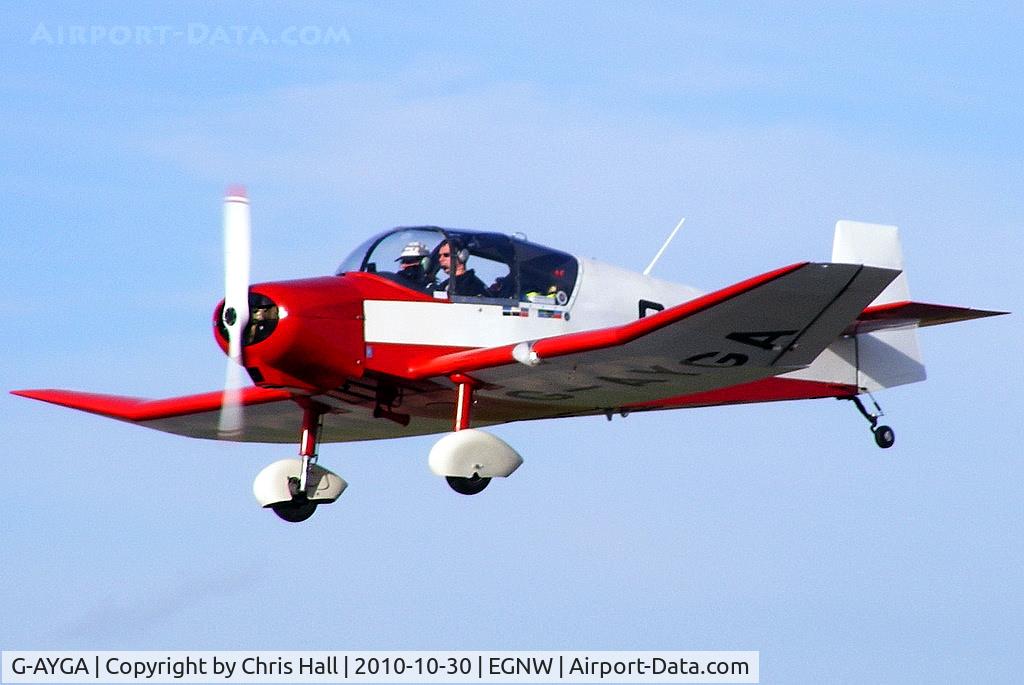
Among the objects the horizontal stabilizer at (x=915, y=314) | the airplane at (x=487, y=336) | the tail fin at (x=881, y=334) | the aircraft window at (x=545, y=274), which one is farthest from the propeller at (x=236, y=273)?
the tail fin at (x=881, y=334)

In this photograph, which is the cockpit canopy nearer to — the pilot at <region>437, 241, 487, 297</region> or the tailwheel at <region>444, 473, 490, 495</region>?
the pilot at <region>437, 241, 487, 297</region>

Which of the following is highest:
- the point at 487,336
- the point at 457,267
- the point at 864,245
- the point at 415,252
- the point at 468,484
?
the point at 864,245

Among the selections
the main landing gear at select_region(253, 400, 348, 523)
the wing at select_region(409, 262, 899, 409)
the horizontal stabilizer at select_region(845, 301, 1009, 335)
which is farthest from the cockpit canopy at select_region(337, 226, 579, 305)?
the horizontal stabilizer at select_region(845, 301, 1009, 335)

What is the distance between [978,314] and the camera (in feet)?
58.2

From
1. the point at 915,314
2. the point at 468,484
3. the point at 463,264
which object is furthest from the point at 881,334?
the point at 468,484

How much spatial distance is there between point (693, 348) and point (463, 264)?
7.61 feet

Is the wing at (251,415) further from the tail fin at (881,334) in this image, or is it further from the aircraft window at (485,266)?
the tail fin at (881,334)

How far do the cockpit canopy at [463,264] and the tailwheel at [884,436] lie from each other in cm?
413

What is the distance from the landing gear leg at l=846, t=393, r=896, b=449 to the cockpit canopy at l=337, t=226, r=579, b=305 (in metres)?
3.96

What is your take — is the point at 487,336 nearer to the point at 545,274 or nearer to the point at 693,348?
the point at 545,274

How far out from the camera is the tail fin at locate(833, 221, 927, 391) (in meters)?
20.5

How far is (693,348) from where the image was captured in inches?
659

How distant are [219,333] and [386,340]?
1.49 meters

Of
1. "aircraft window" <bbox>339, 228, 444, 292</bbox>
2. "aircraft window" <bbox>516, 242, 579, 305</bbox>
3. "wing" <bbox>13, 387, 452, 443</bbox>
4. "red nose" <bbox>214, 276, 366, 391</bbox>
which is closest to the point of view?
"red nose" <bbox>214, 276, 366, 391</bbox>
